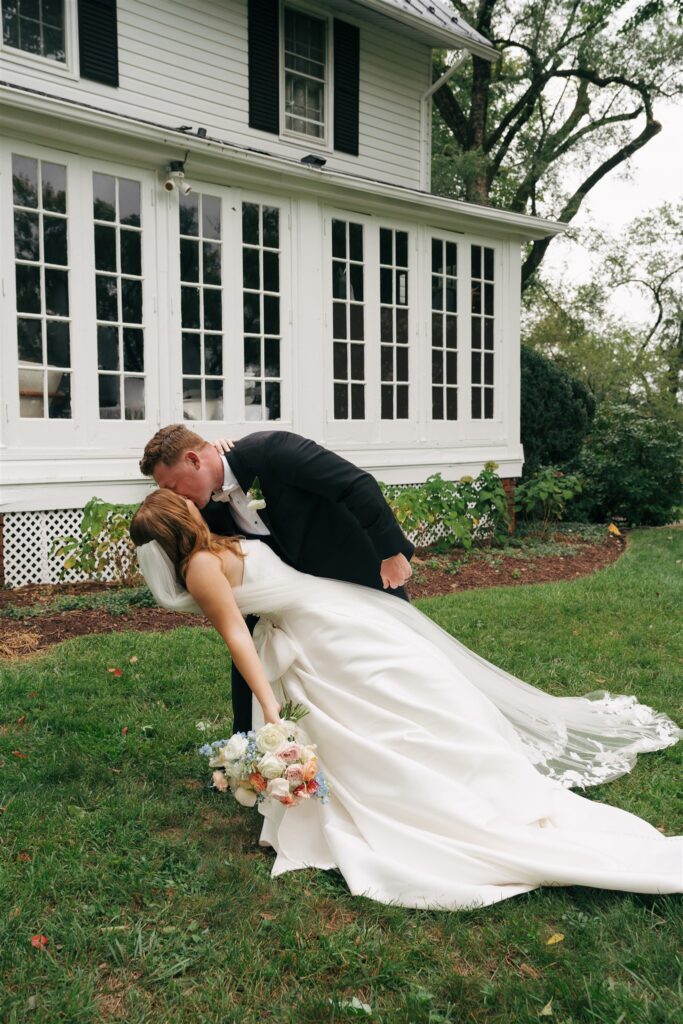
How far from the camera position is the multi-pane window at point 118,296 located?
28.9 feet

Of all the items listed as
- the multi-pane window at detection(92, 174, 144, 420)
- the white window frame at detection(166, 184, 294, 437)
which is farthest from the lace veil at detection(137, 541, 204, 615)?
the white window frame at detection(166, 184, 294, 437)

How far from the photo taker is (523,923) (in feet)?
9.27

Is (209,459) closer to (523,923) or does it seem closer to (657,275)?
(523,923)

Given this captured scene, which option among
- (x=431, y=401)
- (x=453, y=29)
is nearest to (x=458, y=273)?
(x=431, y=401)

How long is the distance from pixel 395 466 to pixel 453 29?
7.05 meters

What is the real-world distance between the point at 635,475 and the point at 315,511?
11.0m

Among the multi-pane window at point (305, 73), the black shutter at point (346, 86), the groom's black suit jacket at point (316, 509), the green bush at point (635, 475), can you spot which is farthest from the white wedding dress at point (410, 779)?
the green bush at point (635, 475)

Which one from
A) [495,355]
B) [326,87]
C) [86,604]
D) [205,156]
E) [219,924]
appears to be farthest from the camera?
[495,355]

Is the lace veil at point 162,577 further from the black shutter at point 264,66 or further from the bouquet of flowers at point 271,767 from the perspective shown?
the black shutter at point 264,66

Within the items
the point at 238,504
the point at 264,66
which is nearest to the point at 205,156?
the point at 264,66

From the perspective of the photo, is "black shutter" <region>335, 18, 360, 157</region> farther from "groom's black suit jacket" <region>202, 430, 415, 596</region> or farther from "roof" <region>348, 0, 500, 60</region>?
"groom's black suit jacket" <region>202, 430, 415, 596</region>

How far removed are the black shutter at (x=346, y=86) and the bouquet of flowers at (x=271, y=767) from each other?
417 inches

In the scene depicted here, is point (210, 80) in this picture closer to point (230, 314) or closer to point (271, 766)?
point (230, 314)

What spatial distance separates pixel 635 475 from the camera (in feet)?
44.7
